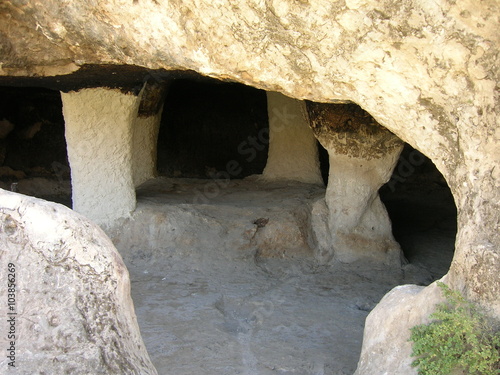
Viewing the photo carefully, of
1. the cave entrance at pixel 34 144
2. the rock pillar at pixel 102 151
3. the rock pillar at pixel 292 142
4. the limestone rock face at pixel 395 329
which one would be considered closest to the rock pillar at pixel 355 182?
the rock pillar at pixel 292 142

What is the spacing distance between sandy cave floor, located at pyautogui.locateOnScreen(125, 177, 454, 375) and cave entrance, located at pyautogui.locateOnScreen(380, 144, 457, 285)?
0.09ft

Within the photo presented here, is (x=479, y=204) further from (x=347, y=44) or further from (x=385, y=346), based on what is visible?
(x=347, y=44)

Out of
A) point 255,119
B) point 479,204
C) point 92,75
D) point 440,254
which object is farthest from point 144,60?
point 255,119

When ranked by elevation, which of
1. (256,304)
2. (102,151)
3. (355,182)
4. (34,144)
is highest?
(355,182)

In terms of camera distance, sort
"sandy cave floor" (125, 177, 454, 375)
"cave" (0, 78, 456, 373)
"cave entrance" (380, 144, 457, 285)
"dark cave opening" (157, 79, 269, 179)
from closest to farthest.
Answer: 1. "sandy cave floor" (125, 177, 454, 375)
2. "cave" (0, 78, 456, 373)
3. "cave entrance" (380, 144, 457, 285)
4. "dark cave opening" (157, 79, 269, 179)

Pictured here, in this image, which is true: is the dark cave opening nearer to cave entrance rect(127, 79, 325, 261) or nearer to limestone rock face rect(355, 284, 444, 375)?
cave entrance rect(127, 79, 325, 261)

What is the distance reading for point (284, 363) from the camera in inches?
127

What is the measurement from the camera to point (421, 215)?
22.4ft

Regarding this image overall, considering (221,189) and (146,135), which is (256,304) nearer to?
(221,189)

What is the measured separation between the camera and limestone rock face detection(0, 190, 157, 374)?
1393 mm

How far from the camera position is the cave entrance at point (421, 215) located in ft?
17.0

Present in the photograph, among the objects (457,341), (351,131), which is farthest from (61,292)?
(351,131)

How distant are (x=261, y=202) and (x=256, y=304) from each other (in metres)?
1.33

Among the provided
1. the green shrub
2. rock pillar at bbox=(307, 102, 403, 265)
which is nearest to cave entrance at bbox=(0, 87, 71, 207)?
rock pillar at bbox=(307, 102, 403, 265)
